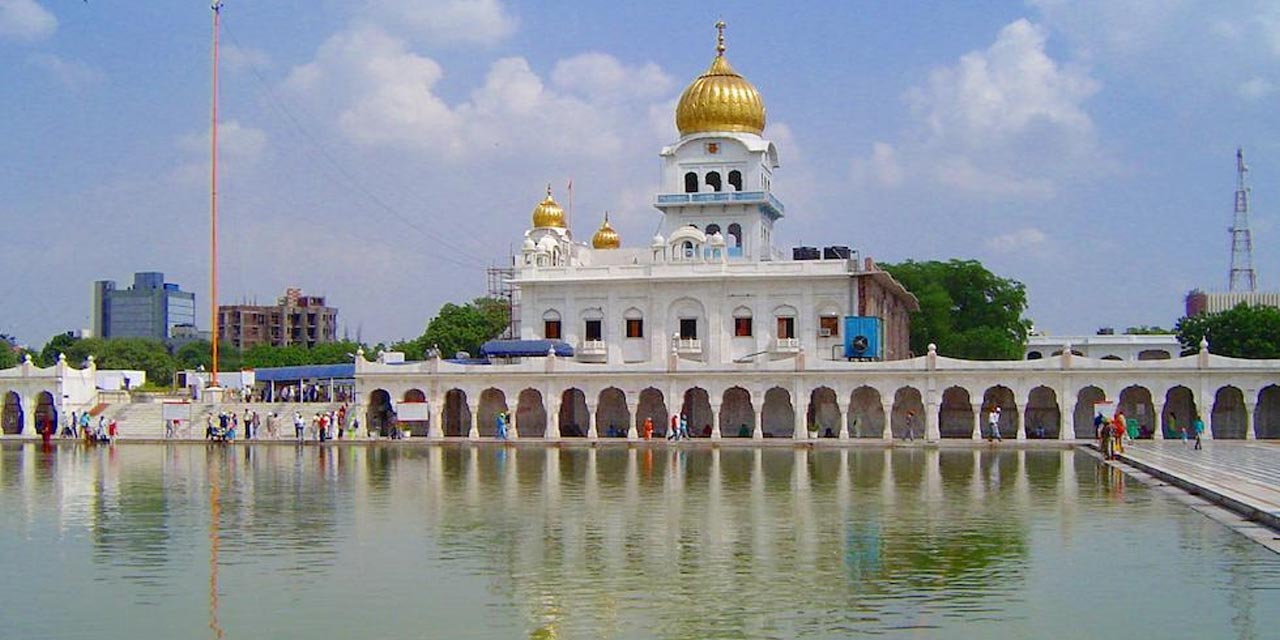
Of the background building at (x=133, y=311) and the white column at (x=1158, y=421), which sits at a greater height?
the background building at (x=133, y=311)

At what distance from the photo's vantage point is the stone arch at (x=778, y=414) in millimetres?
49438

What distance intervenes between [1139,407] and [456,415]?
2425cm

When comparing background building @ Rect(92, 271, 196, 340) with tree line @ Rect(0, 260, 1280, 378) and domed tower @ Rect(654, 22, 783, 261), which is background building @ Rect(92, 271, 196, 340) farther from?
domed tower @ Rect(654, 22, 783, 261)

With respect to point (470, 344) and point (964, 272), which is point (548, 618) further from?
point (470, 344)

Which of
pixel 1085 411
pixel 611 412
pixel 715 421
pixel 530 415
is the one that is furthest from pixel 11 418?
pixel 1085 411

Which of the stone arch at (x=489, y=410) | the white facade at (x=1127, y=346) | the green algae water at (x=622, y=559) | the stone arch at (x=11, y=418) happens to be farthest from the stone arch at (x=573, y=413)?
the white facade at (x=1127, y=346)

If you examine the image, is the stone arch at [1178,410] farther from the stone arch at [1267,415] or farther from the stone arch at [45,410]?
the stone arch at [45,410]

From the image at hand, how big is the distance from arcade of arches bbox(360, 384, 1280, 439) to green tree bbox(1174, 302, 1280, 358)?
69.8ft

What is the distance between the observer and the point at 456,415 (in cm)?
5175

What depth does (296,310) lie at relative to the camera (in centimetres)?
15112

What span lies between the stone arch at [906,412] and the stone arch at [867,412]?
507 millimetres

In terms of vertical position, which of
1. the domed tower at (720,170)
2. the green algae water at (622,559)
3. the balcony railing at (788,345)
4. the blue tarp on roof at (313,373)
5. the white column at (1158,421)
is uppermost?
the domed tower at (720,170)

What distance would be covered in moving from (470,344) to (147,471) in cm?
4753

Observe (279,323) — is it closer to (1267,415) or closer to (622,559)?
(1267,415)
